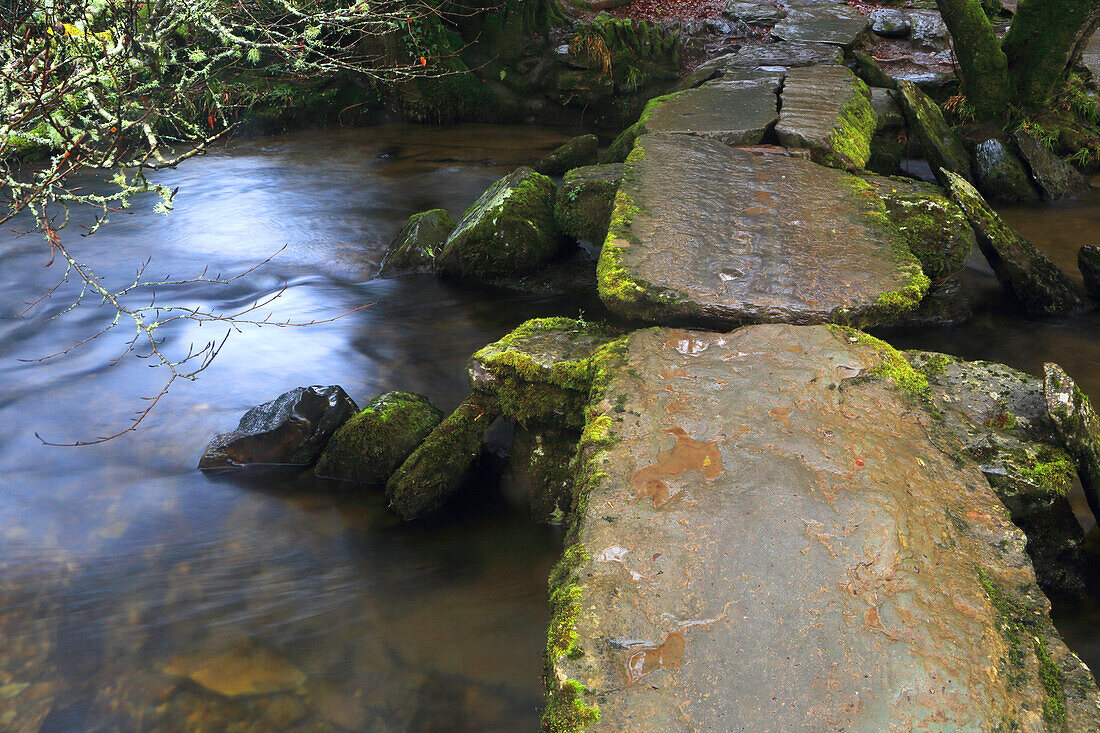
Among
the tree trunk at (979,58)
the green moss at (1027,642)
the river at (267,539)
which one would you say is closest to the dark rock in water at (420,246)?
the river at (267,539)

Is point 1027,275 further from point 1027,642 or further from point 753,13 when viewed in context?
point 753,13

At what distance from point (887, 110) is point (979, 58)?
160 centimetres

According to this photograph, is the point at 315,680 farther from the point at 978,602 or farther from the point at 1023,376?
the point at 1023,376

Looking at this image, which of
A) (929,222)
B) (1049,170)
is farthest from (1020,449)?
(1049,170)

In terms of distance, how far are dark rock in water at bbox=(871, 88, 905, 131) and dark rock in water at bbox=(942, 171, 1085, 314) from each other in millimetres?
2446

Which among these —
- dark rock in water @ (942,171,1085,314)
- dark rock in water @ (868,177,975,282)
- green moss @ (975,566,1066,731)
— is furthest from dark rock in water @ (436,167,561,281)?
green moss @ (975,566,1066,731)

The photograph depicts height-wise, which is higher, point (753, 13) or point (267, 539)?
point (753, 13)

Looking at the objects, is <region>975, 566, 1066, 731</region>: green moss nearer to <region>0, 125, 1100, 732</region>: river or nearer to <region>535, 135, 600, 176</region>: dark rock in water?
<region>0, 125, 1100, 732</region>: river

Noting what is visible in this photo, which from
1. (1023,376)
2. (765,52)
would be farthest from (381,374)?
(765,52)

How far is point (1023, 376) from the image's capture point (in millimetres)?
3494

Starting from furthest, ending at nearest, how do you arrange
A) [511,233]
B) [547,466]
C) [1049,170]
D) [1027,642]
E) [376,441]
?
1. [1049,170]
2. [511,233]
3. [376,441]
4. [547,466]
5. [1027,642]

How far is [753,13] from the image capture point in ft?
39.0

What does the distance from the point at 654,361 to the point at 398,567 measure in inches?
72.1

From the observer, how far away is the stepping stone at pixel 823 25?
9289mm
